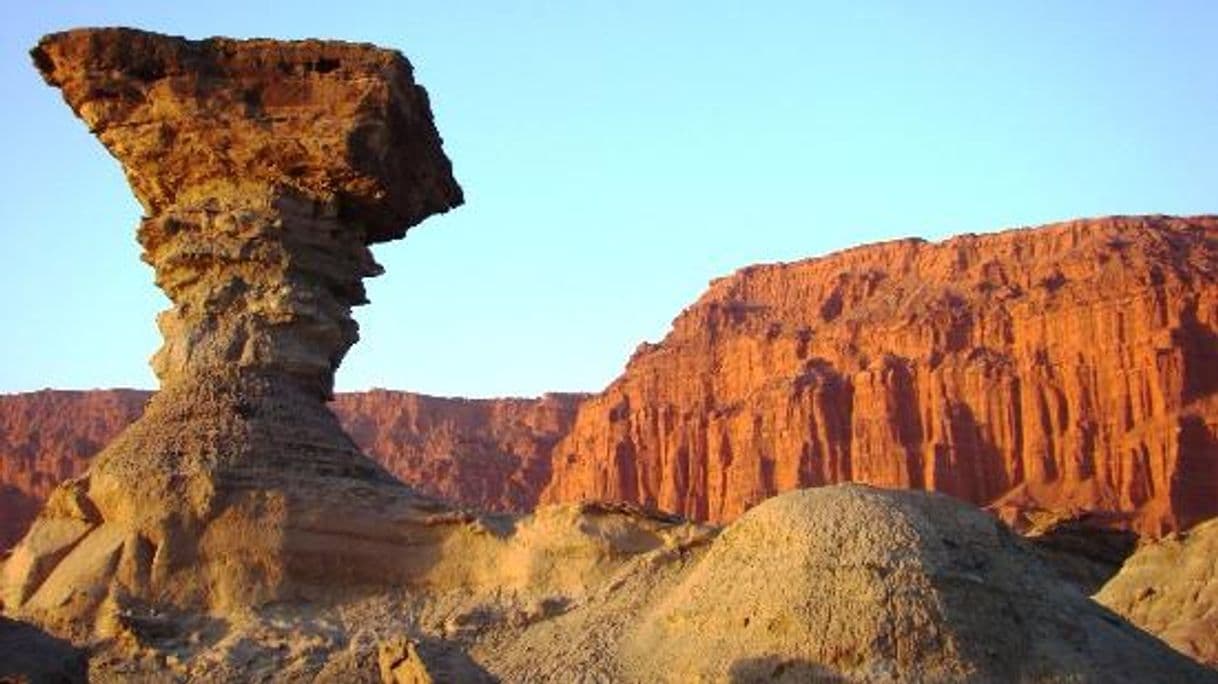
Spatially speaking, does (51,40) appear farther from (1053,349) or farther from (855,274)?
(855,274)

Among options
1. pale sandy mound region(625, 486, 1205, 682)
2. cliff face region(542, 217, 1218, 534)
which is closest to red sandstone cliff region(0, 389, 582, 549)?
cliff face region(542, 217, 1218, 534)

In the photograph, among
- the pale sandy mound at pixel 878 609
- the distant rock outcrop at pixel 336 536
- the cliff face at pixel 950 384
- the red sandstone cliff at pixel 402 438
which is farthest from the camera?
the red sandstone cliff at pixel 402 438

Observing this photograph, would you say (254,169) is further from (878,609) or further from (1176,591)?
(1176,591)

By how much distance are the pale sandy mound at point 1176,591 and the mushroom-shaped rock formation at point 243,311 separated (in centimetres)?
1068

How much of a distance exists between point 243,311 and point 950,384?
284 feet

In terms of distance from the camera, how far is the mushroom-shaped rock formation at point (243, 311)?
2075 centimetres

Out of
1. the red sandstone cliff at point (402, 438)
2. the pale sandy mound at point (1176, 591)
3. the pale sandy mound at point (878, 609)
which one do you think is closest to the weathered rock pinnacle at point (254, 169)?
the pale sandy mound at point (878, 609)

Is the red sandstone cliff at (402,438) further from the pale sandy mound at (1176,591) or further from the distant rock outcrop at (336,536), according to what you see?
the distant rock outcrop at (336,536)

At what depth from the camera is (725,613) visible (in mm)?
16891

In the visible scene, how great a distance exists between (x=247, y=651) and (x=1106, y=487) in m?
82.2

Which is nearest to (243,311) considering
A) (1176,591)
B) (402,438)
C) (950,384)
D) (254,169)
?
(254,169)

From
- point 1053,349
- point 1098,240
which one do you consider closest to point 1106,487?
point 1053,349

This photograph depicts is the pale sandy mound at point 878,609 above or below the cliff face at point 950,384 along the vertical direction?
below

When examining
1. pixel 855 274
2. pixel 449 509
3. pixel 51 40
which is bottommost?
pixel 449 509
